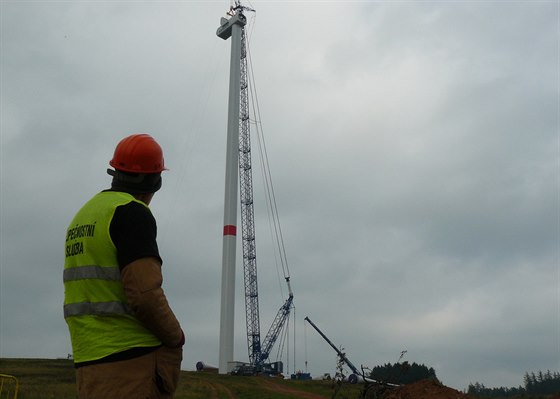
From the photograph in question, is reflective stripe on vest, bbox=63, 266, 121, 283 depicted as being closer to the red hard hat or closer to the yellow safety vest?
the yellow safety vest

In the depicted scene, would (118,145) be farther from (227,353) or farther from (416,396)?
(227,353)

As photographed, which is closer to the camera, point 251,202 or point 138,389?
point 138,389

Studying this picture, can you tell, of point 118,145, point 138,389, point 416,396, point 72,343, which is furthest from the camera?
point 416,396

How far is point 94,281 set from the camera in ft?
9.66

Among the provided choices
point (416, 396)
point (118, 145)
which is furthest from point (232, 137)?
point (118, 145)

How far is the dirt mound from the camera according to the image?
1328 cm

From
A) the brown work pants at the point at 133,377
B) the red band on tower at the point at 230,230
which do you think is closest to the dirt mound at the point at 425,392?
the brown work pants at the point at 133,377

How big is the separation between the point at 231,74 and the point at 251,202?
21.5 m

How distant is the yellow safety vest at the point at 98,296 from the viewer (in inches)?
112

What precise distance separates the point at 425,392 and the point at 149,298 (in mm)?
12143

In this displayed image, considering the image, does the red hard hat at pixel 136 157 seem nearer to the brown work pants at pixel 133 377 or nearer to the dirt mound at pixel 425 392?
the brown work pants at pixel 133 377

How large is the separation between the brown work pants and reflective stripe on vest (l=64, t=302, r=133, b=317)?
0.23 m

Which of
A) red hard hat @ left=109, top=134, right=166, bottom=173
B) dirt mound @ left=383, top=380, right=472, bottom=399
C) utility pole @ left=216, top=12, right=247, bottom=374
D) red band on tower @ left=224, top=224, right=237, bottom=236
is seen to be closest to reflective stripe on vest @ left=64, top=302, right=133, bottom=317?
red hard hat @ left=109, top=134, right=166, bottom=173

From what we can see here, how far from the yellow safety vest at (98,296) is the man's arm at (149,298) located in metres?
0.09
